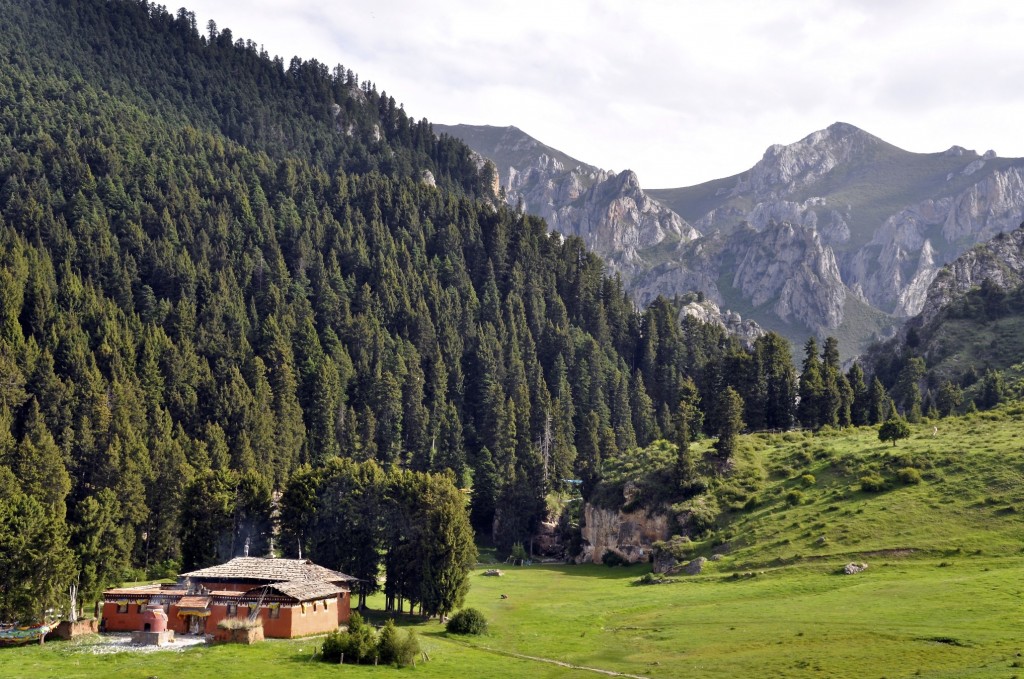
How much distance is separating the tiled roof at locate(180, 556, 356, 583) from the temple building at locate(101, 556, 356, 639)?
3.3 inches

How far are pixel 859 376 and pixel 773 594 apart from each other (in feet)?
334

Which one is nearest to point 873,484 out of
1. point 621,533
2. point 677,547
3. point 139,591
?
point 677,547

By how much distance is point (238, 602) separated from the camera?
86.0 meters

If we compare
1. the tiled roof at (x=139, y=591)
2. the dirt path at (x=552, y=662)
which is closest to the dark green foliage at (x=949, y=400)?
the dirt path at (x=552, y=662)

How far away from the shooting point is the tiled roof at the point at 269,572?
89688 millimetres

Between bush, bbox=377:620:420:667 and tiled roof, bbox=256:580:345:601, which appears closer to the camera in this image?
bush, bbox=377:620:420:667

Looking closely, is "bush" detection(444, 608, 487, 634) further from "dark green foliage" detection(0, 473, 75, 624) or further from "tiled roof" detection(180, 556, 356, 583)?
"dark green foliage" detection(0, 473, 75, 624)

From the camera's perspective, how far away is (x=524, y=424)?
622 ft

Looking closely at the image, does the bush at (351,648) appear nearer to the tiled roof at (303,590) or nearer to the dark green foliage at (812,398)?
the tiled roof at (303,590)

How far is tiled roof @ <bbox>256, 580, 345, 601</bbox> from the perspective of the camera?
8556 cm

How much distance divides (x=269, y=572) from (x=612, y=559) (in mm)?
57665

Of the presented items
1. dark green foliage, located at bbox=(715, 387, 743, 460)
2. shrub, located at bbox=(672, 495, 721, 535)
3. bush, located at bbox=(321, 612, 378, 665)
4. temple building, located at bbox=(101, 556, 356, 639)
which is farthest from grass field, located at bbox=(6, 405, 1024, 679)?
temple building, located at bbox=(101, 556, 356, 639)

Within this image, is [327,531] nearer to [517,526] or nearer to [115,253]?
[517,526]

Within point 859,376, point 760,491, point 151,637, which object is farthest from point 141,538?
point 859,376
